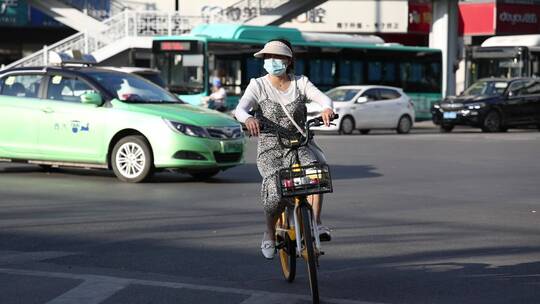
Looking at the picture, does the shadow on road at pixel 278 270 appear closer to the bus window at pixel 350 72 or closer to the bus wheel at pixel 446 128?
the bus wheel at pixel 446 128

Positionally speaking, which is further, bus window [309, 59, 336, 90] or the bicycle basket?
bus window [309, 59, 336, 90]

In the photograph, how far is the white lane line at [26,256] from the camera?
8.60 metres

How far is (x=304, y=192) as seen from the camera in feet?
23.0

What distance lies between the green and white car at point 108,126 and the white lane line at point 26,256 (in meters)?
5.54

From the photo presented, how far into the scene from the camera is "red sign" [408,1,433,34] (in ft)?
171

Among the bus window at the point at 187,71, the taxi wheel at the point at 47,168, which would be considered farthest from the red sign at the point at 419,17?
the taxi wheel at the point at 47,168

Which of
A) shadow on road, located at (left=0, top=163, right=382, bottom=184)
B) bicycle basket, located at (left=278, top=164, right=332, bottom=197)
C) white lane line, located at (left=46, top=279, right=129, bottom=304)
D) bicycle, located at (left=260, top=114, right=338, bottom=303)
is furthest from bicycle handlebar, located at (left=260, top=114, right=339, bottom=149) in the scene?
shadow on road, located at (left=0, top=163, right=382, bottom=184)

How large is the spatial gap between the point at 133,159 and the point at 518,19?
41874 millimetres

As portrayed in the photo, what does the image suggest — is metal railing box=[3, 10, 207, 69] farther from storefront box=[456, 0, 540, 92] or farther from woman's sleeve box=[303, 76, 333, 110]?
woman's sleeve box=[303, 76, 333, 110]

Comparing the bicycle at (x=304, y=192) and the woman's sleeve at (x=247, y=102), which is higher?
the woman's sleeve at (x=247, y=102)

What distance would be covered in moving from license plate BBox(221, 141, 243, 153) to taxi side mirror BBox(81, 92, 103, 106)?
176 cm

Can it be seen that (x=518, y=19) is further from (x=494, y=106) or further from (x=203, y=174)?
(x=203, y=174)

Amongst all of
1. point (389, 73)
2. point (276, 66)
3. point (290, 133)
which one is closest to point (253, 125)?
point (290, 133)

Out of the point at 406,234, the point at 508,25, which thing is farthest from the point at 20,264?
the point at 508,25
